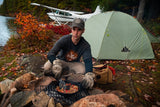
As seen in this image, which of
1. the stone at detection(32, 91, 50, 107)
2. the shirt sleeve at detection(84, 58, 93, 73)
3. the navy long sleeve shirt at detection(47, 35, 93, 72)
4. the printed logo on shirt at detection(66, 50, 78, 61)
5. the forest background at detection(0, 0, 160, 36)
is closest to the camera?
the stone at detection(32, 91, 50, 107)

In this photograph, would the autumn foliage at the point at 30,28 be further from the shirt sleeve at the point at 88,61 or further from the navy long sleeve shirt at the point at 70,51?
the shirt sleeve at the point at 88,61

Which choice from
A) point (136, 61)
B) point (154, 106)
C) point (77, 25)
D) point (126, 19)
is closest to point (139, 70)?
point (136, 61)

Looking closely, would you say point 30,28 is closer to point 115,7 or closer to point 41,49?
point 41,49

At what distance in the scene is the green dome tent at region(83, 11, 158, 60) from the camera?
4949mm

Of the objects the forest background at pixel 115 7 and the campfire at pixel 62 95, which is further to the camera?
the forest background at pixel 115 7

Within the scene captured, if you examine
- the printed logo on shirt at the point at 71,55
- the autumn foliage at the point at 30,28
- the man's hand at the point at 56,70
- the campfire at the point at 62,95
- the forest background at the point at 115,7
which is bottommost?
the campfire at the point at 62,95

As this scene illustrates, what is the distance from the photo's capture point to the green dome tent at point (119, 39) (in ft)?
16.2

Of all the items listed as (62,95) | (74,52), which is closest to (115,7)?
(74,52)

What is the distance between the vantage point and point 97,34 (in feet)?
17.2

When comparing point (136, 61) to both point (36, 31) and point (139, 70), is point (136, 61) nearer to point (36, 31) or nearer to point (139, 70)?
point (139, 70)

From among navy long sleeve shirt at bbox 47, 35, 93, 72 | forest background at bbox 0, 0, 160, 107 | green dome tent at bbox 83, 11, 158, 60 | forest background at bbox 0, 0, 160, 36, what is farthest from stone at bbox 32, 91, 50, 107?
forest background at bbox 0, 0, 160, 36

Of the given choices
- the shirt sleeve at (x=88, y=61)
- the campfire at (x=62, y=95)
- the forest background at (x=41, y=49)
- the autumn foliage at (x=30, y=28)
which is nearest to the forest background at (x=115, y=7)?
the forest background at (x=41, y=49)

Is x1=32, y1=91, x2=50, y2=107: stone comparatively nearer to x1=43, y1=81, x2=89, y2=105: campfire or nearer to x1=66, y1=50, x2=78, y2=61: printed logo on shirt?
x1=43, y1=81, x2=89, y2=105: campfire

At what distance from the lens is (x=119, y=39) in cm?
498
